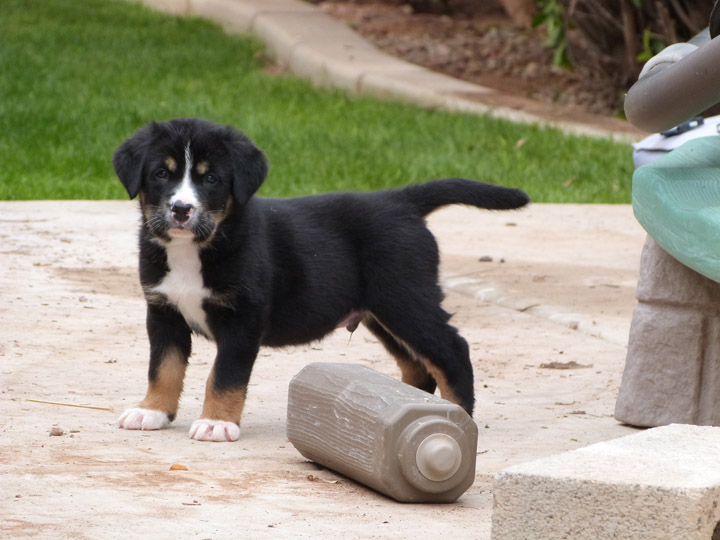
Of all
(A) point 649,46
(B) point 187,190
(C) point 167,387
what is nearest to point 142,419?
(C) point 167,387

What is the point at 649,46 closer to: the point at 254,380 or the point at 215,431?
the point at 254,380

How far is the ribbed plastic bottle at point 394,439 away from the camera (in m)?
3.75

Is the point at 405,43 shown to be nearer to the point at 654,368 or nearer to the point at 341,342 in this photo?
the point at 341,342

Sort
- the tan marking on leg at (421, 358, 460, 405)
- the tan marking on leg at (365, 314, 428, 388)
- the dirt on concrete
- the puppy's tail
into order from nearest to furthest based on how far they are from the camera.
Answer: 1. the dirt on concrete
2. the tan marking on leg at (421, 358, 460, 405)
3. the puppy's tail
4. the tan marking on leg at (365, 314, 428, 388)

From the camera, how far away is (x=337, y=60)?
15.5 meters

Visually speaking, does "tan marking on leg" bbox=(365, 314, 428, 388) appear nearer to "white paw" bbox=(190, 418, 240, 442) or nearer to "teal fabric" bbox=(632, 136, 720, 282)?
"white paw" bbox=(190, 418, 240, 442)

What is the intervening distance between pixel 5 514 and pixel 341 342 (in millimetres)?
3130

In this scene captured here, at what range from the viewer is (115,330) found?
616 centimetres

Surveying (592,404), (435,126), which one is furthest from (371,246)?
(435,126)

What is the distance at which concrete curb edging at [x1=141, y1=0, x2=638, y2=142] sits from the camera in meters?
14.1

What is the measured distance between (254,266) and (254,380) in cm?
103

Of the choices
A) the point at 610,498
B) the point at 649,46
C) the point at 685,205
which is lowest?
the point at 610,498

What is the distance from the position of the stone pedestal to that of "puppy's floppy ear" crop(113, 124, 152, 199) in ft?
6.36

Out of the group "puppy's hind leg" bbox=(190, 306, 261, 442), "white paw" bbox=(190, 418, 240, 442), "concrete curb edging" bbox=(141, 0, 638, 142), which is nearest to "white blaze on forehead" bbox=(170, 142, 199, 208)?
"puppy's hind leg" bbox=(190, 306, 261, 442)
